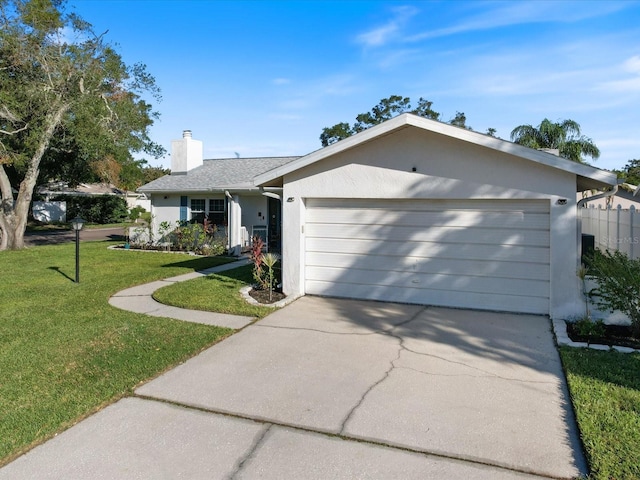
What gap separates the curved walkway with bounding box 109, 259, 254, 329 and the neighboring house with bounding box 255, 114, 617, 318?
2.03 meters

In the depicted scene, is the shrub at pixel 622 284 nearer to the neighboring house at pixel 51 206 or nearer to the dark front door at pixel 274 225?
the dark front door at pixel 274 225

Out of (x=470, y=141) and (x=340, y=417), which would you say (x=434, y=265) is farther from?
(x=340, y=417)

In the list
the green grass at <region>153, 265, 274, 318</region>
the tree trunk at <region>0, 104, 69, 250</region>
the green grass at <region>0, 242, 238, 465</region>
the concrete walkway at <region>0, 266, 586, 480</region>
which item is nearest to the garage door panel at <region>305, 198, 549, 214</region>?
the concrete walkway at <region>0, 266, 586, 480</region>

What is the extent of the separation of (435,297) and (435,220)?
144cm

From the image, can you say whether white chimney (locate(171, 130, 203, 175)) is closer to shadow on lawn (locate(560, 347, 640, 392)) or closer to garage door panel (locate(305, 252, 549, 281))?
garage door panel (locate(305, 252, 549, 281))

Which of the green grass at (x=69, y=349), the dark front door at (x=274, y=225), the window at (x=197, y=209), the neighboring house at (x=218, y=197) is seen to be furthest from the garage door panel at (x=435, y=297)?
the window at (x=197, y=209)

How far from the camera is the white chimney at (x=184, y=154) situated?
62.3ft

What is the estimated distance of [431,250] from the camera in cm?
811

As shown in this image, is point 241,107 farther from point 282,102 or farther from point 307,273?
point 307,273

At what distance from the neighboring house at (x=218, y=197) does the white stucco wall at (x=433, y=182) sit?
5.98 m

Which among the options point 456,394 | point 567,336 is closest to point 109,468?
point 456,394

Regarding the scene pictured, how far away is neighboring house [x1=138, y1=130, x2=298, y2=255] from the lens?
15539mm

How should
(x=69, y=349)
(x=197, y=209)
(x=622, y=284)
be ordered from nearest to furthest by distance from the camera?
(x=69, y=349) → (x=622, y=284) → (x=197, y=209)

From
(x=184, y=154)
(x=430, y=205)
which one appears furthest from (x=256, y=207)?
(x=430, y=205)
